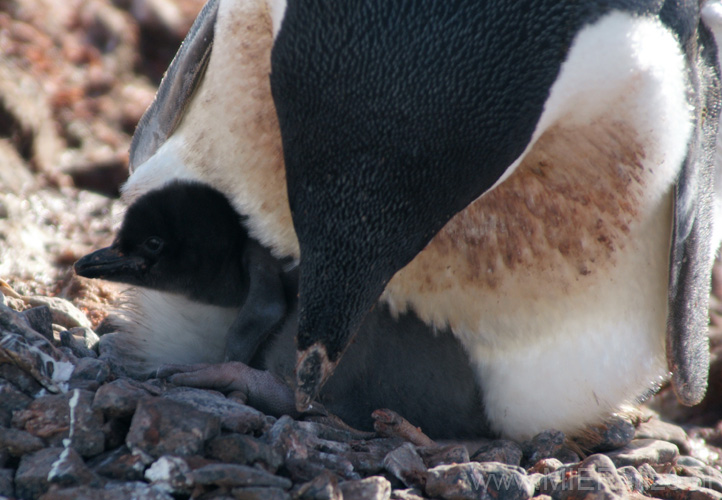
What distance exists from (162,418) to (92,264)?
835 millimetres

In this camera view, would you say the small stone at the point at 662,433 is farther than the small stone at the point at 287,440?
Yes

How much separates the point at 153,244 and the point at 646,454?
143 centimetres

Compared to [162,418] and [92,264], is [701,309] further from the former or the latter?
[92,264]

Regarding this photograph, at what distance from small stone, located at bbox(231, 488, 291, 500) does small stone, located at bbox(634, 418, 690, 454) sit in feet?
4.65

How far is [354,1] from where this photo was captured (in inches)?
60.8

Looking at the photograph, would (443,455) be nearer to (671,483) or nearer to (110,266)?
(671,483)

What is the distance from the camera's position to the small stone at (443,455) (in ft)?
5.83

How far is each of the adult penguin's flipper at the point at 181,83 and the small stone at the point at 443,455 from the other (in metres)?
1.08

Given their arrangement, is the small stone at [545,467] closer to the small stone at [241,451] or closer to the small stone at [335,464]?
the small stone at [335,464]

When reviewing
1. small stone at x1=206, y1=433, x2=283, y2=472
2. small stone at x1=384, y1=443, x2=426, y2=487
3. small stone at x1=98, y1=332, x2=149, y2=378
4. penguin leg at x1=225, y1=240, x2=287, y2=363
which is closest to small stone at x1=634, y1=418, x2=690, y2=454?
small stone at x1=384, y1=443, x2=426, y2=487

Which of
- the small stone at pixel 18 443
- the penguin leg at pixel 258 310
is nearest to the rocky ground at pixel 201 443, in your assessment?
the small stone at pixel 18 443

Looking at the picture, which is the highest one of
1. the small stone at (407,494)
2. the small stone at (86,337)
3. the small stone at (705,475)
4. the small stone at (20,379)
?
the small stone at (705,475)

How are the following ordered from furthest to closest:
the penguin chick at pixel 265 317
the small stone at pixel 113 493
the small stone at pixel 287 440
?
the penguin chick at pixel 265 317 → the small stone at pixel 287 440 → the small stone at pixel 113 493


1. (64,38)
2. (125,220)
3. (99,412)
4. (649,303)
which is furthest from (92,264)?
(64,38)
